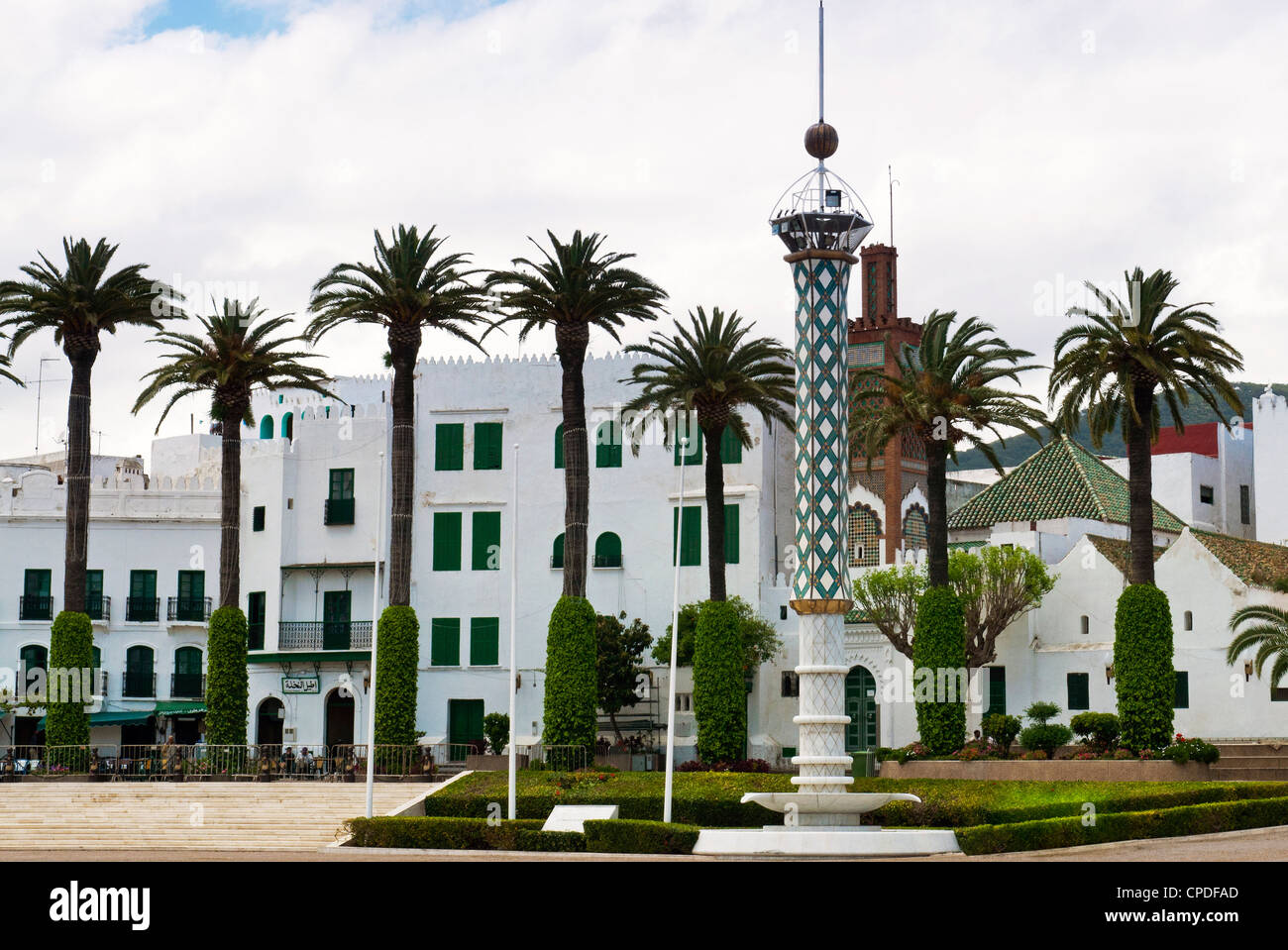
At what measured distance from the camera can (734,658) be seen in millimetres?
46500

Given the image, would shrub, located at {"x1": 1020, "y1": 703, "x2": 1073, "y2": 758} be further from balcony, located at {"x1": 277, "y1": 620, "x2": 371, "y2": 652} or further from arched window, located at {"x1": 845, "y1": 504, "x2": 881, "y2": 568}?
balcony, located at {"x1": 277, "y1": 620, "x2": 371, "y2": 652}

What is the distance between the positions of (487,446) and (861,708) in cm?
1470

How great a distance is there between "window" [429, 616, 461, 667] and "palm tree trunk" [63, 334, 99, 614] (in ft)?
38.8

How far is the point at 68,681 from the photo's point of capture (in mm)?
47062

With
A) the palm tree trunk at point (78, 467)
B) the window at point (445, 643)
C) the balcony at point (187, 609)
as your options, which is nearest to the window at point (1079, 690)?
the window at point (445, 643)

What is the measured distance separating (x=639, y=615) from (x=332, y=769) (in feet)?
39.4

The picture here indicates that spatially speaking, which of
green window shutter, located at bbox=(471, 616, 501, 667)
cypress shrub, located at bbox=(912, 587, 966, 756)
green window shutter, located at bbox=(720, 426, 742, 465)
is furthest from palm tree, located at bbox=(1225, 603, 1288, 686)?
green window shutter, located at bbox=(471, 616, 501, 667)

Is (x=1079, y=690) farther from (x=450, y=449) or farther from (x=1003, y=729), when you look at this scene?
(x=450, y=449)

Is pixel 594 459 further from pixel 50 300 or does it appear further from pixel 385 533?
pixel 50 300

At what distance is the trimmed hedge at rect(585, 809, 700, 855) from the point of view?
32.0 metres

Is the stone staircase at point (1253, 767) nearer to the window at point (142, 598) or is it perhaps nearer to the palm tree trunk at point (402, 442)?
the palm tree trunk at point (402, 442)

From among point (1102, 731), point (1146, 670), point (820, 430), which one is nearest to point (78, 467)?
point (820, 430)
